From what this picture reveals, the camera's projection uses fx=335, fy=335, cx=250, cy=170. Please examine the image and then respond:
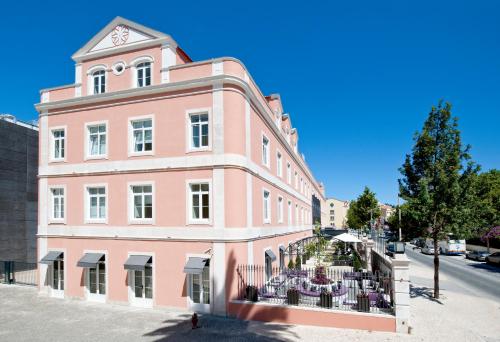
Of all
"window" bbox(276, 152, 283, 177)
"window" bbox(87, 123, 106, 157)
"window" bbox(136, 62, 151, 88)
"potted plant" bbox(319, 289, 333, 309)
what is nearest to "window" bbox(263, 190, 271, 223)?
"window" bbox(276, 152, 283, 177)

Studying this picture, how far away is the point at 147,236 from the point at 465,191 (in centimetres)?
1573

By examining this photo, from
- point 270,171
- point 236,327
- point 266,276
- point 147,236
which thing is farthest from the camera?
point 270,171

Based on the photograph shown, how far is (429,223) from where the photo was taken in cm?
1716

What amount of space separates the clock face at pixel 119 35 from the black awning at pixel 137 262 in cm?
1095

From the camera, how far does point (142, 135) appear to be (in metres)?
16.8

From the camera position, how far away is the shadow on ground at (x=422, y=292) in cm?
1702

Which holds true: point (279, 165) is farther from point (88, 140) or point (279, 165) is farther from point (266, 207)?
point (88, 140)

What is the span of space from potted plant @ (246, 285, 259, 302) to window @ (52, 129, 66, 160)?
1240 centimetres

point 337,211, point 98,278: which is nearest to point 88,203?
point 98,278

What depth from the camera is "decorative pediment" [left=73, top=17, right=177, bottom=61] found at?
54.9ft

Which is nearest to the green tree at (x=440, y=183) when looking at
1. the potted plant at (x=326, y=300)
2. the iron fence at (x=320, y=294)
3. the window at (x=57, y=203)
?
the iron fence at (x=320, y=294)

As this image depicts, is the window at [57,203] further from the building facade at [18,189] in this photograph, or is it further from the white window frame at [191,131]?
the building facade at [18,189]

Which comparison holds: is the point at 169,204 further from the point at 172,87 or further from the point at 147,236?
the point at 172,87

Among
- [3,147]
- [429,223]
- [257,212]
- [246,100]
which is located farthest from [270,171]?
[3,147]
